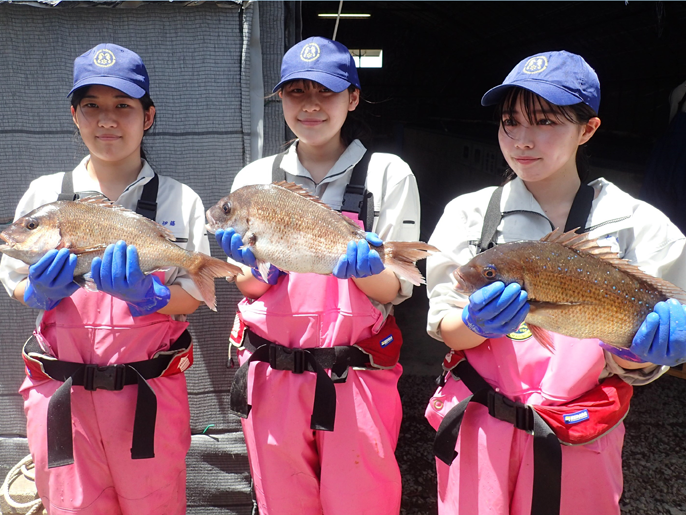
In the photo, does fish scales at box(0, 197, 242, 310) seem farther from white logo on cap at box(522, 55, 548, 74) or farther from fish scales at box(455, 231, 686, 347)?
white logo on cap at box(522, 55, 548, 74)

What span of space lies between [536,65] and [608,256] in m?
0.87

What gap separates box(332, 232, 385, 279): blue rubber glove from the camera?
2.30 meters

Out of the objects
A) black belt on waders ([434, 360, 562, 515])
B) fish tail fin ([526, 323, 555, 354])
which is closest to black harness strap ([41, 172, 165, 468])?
black belt on waders ([434, 360, 562, 515])

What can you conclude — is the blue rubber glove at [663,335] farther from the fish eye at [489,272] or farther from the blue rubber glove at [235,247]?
the blue rubber glove at [235,247]

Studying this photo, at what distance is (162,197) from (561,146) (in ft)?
6.59

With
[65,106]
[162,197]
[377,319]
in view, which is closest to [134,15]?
[65,106]

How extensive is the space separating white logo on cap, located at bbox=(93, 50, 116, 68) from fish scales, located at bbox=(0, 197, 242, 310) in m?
0.76

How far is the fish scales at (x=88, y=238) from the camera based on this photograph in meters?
2.43

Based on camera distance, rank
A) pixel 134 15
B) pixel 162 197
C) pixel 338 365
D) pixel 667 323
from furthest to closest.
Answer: pixel 134 15 < pixel 162 197 < pixel 338 365 < pixel 667 323

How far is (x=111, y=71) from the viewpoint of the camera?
8.86 feet

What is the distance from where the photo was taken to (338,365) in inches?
103

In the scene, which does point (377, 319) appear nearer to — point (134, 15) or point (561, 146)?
point (561, 146)

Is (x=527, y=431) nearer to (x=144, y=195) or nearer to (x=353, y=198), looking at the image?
(x=353, y=198)

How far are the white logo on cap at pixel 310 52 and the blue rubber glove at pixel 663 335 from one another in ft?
6.14
